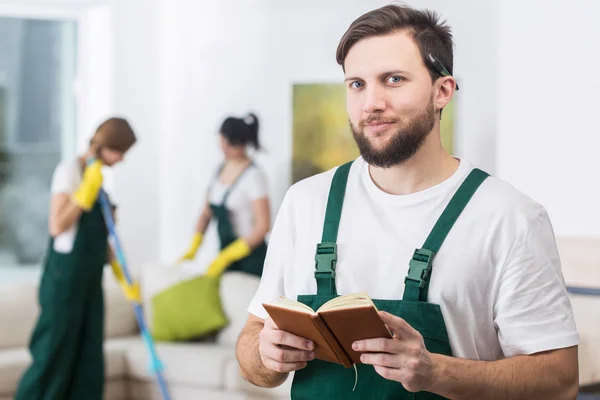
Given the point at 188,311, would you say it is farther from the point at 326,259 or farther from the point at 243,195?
the point at 326,259

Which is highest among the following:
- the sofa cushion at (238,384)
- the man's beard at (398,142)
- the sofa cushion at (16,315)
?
the man's beard at (398,142)

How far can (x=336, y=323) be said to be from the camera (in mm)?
1208

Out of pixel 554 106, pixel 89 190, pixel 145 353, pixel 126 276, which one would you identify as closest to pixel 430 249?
pixel 554 106

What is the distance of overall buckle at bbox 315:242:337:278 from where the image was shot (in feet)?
4.59

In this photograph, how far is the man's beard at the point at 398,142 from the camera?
4.59 feet

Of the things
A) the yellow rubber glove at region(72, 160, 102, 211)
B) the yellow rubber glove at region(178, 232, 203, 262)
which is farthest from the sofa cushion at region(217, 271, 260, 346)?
the yellow rubber glove at region(72, 160, 102, 211)

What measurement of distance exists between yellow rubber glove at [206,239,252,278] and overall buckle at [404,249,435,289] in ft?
11.6

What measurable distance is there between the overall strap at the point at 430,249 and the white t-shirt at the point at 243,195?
3448mm

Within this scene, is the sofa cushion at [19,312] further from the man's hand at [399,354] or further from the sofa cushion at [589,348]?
the man's hand at [399,354]

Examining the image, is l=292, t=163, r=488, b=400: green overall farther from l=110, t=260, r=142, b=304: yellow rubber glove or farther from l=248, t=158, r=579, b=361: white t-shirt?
l=110, t=260, r=142, b=304: yellow rubber glove

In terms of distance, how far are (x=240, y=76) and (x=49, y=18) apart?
1382mm

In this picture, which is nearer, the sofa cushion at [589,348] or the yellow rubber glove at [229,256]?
the sofa cushion at [589,348]

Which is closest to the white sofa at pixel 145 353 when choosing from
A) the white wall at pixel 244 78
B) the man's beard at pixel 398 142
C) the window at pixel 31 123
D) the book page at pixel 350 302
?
the white wall at pixel 244 78

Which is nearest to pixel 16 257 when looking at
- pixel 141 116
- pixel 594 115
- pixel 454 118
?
pixel 141 116
